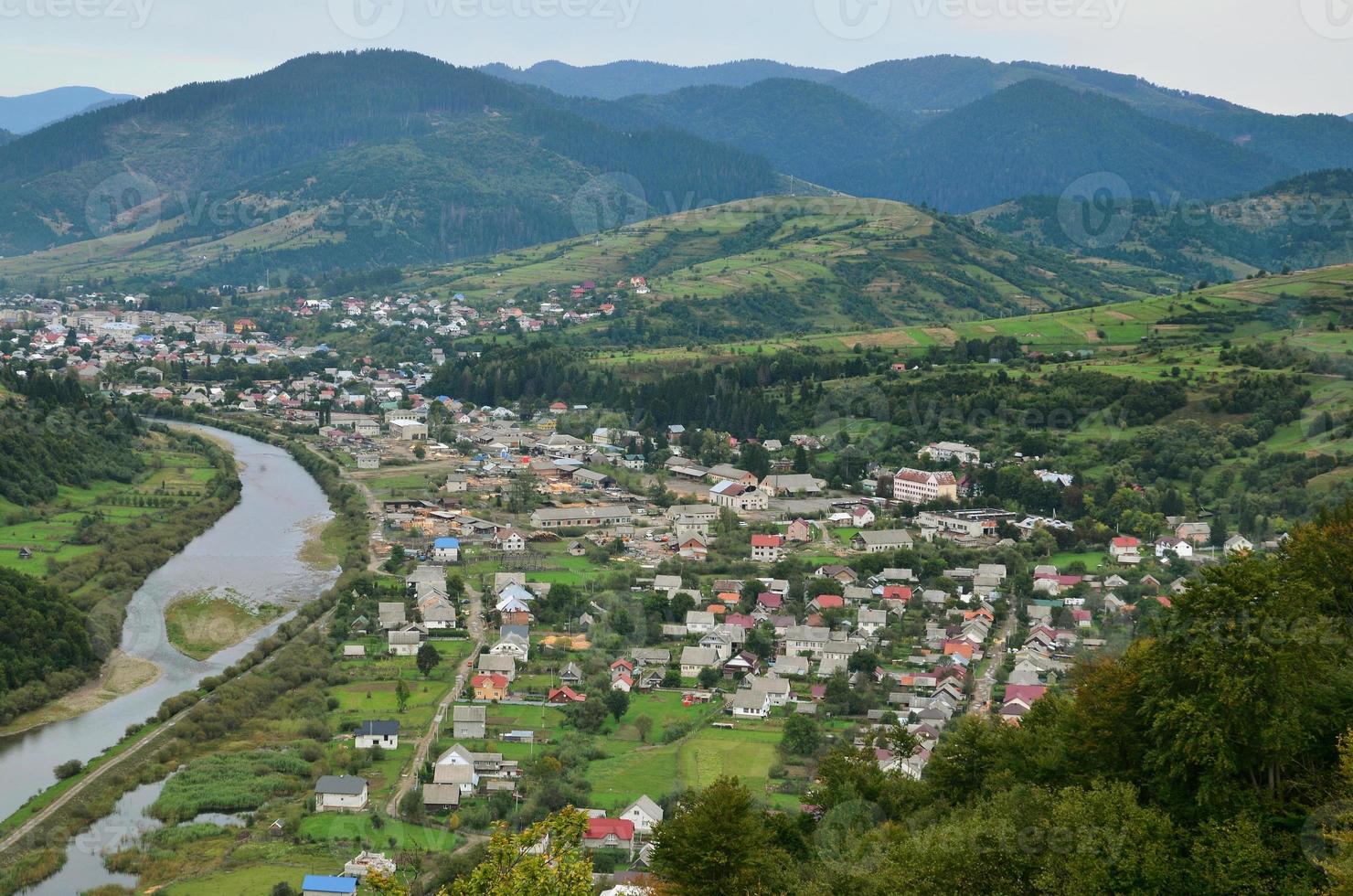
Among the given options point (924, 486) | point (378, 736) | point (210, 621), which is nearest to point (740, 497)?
point (924, 486)

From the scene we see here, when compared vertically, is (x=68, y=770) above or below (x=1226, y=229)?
below

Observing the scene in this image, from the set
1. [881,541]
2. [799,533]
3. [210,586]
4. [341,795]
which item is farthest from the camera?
[799,533]

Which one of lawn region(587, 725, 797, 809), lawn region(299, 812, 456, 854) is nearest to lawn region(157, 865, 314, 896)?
lawn region(299, 812, 456, 854)

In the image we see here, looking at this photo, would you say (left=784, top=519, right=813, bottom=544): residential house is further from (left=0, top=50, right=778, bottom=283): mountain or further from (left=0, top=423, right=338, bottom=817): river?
(left=0, top=50, right=778, bottom=283): mountain

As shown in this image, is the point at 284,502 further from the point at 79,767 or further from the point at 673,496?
the point at 79,767

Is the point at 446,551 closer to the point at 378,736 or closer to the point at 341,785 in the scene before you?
the point at 378,736

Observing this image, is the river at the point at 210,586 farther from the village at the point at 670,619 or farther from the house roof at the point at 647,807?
the house roof at the point at 647,807
